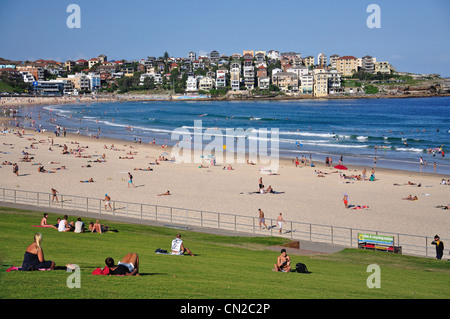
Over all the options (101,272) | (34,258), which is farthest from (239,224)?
(34,258)

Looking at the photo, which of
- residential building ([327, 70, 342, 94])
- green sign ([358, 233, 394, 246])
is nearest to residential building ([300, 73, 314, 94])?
residential building ([327, 70, 342, 94])

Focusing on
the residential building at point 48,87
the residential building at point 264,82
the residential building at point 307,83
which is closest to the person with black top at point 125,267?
the residential building at point 307,83

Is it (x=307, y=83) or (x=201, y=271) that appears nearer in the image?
(x=201, y=271)

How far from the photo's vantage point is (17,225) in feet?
54.0

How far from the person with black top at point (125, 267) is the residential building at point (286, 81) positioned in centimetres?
18444

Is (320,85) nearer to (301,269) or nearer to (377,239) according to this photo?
(377,239)

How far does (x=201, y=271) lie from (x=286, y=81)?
186546mm

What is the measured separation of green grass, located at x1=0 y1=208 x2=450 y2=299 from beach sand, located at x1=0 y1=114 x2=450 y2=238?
21.9ft

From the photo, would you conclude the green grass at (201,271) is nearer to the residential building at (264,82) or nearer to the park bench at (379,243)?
the park bench at (379,243)

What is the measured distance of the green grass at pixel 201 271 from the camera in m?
8.85

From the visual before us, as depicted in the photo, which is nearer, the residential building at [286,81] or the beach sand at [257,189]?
the beach sand at [257,189]

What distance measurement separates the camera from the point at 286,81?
193250 millimetres

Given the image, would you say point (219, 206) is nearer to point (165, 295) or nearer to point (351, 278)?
point (351, 278)
